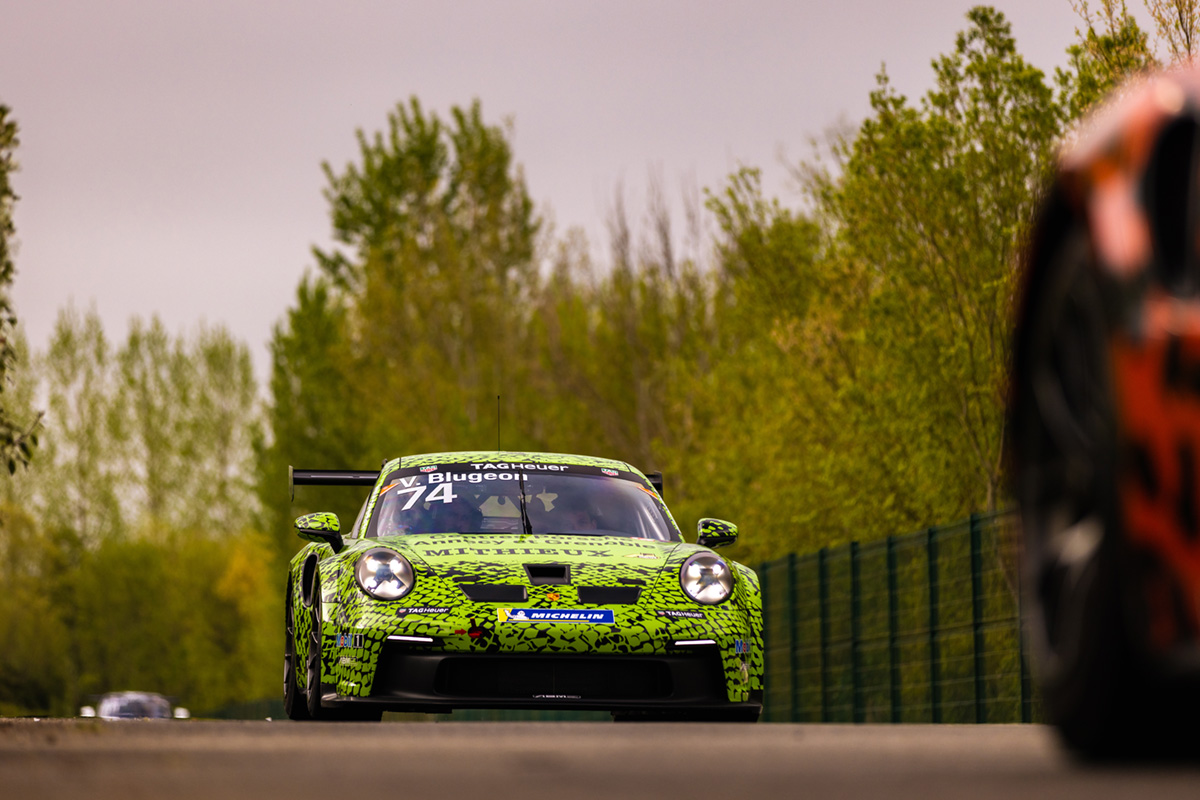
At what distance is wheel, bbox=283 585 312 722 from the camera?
42.1ft

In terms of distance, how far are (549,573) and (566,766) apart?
17.1 feet

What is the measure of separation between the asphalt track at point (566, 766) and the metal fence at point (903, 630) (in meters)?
8.78

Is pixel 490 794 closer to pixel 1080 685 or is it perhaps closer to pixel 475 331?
pixel 1080 685

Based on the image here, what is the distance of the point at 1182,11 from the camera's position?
24844 millimetres

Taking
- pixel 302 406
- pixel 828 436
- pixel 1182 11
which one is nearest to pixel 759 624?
pixel 1182 11

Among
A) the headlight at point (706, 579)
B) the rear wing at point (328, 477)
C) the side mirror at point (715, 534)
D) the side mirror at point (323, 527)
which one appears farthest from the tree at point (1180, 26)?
the side mirror at point (323, 527)

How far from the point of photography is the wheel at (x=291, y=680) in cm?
1284

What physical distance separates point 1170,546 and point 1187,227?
71 cm

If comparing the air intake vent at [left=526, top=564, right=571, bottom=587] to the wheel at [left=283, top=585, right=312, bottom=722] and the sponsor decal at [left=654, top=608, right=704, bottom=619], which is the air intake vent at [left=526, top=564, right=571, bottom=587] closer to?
the sponsor decal at [left=654, top=608, right=704, bottom=619]

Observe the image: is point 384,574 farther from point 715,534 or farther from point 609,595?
point 715,534

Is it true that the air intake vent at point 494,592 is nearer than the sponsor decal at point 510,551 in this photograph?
Yes

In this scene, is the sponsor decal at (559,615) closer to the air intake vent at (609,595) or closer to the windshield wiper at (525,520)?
the air intake vent at (609,595)

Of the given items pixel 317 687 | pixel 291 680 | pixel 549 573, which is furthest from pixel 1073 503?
pixel 291 680

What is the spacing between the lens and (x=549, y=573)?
11.2 meters
